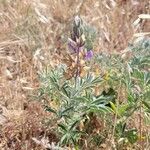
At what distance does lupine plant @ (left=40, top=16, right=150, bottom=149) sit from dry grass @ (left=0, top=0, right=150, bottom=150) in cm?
12

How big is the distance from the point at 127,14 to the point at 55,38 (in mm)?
483

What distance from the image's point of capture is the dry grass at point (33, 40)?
176 centimetres

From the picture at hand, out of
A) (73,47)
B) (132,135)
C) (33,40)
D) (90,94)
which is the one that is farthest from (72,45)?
(33,40)

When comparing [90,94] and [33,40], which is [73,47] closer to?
[90,94]

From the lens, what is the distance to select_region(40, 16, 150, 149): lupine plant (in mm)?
1510

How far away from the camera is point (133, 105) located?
1528 millimetres

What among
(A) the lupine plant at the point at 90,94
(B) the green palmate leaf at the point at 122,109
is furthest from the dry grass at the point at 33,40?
(B) the green palmate leaf at the point at 122,109

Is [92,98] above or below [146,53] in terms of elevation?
below

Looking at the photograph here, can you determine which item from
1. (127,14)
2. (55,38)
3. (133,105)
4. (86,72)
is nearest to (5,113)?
(86,72)

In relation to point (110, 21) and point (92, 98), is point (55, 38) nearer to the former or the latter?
point (110, 21)

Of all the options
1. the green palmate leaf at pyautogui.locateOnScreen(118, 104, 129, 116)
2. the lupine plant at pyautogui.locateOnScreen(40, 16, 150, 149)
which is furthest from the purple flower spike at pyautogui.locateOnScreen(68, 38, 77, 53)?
the green palmate leaf at pyautogui.locateOnScreen(118, 104, 129, 116)

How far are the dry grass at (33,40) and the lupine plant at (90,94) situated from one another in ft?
0.40

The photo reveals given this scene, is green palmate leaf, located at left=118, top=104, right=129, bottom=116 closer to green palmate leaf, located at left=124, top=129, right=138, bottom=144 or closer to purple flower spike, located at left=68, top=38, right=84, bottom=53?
green palmate leaf, located at left=124, top=129, right=138, bottom=144

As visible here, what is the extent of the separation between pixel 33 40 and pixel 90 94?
2.73 ft
